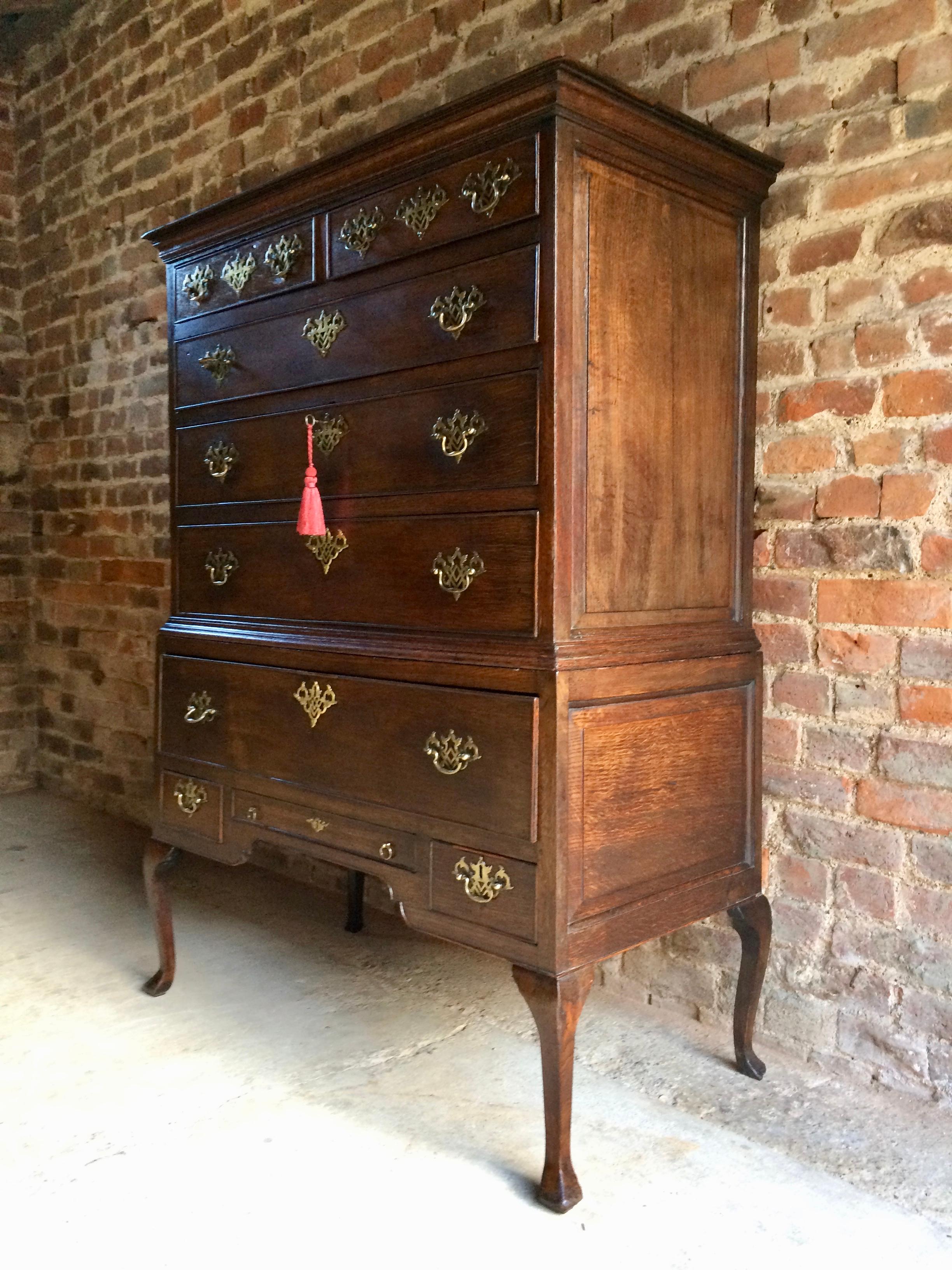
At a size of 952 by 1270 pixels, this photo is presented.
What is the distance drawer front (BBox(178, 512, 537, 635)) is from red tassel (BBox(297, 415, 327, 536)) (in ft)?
0.18

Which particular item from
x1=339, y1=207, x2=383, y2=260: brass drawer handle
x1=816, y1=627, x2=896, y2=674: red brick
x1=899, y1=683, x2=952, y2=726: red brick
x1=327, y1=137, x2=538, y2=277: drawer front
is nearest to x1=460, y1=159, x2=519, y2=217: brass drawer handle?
x1=327, y1=137, x2=538, y2=277: drawer front

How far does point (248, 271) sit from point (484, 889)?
1.46 meters

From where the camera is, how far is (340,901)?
337cm

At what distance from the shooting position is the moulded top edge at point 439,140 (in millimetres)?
1727

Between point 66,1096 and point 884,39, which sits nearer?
point 884,39

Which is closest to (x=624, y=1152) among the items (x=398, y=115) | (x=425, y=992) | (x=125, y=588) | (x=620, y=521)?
(x=425, y=992)

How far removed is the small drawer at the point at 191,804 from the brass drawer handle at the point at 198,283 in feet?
3.76

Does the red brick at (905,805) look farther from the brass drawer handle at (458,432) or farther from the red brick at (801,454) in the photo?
the brass drawer handle at (458,432)

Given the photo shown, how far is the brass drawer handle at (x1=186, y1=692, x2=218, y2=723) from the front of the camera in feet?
8.10

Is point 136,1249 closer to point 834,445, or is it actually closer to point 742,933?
point 742,933

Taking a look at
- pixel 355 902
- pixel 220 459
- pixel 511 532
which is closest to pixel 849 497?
pixel 511 532

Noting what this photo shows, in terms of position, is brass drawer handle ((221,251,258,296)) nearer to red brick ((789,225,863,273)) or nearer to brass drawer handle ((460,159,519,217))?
brass drawer handle ((460,159,519,217))

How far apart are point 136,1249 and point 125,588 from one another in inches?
116

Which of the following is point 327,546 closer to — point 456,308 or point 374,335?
point 374,335
